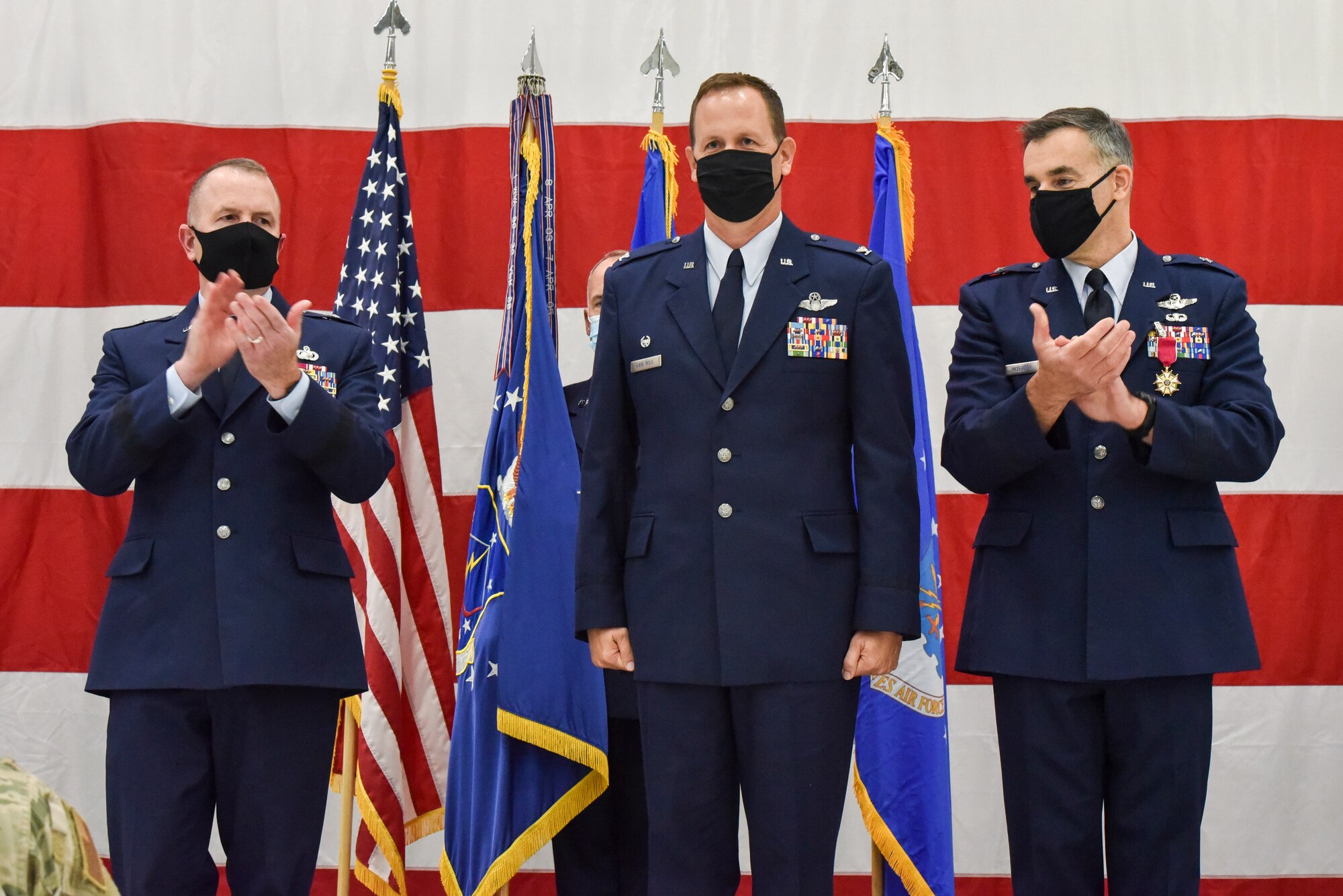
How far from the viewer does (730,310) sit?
2.13 m

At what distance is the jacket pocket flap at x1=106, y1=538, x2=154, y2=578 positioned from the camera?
2281 mm

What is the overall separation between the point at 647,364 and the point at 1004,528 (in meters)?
0.68

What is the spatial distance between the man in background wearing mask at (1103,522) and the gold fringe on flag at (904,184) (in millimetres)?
725

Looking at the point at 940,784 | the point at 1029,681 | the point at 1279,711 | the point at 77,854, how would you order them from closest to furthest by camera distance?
the point at 77,854
the point at 1029,681
the point at 940,784
the point at 1279,711

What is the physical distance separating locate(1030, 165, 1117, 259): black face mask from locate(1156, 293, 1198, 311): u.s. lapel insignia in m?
0.17

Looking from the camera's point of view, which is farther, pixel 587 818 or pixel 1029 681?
pixel 587 818

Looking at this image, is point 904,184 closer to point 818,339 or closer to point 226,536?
point 818,339

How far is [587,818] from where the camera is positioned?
9.41ft

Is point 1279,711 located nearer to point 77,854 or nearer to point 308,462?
point 308,462

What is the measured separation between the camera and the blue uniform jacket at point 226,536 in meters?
2.23

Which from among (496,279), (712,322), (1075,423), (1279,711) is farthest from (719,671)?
(1279,711)

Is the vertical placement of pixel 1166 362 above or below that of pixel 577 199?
below

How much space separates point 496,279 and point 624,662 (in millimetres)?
1797

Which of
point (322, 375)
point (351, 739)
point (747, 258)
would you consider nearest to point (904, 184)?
point (747, 258)
